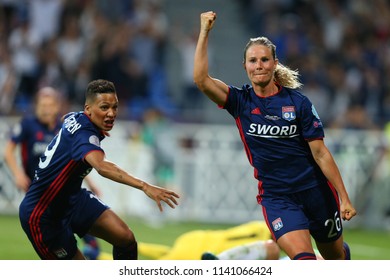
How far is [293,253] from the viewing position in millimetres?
7219

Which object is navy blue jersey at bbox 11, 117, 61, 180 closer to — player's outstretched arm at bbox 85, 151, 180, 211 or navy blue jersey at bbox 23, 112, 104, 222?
navy blue jersey at bbox 23, 112, 104, 222

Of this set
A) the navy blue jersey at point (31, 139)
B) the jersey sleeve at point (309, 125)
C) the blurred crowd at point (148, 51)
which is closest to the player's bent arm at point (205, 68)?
the jersey sleeve at point (309, 125)

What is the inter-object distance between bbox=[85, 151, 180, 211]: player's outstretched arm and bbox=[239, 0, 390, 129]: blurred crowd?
11389 millimetres

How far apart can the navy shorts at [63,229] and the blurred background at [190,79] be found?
28.3 feet

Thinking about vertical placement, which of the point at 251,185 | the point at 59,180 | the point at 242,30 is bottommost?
the point at 251,185

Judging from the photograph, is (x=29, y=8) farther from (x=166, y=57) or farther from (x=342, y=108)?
(x=342, y=108)

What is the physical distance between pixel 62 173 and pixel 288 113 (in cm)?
186

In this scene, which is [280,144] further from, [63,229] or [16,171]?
[16,171]

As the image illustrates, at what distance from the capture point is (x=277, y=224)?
294 inches

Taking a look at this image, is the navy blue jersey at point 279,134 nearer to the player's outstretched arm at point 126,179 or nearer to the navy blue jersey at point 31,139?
the player's outstretched arm at point 126,179

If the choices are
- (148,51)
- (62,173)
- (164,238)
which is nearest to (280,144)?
(62,173)

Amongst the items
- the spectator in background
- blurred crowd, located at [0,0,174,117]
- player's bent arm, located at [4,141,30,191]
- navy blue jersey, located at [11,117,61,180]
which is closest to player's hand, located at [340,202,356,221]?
the spectator in background

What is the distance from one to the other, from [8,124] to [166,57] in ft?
13.8
